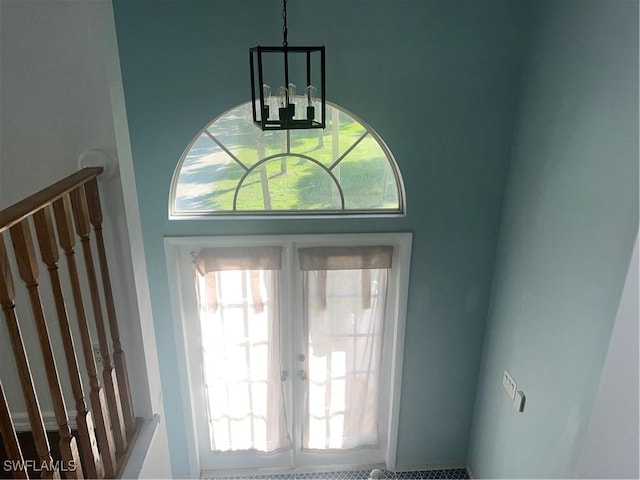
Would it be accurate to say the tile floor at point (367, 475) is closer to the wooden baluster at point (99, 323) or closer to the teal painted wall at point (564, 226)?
the teal painted wall at point (564, 226)

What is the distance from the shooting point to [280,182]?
289 centimetres

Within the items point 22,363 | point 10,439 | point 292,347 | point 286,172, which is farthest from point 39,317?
point 292,347

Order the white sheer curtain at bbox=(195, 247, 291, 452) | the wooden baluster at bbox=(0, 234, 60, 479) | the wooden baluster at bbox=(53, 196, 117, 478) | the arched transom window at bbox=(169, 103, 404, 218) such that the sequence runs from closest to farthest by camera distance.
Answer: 1. the wooden baluster at bbox=(0, 234, 60, 479)
2. the wooden baluster at bbox=(53, 196, 117, 478)
3. the arched transom window at bbox=(169, 103, 404, 218)
4. the white sheer curtain at bbox=(195, 247, 291, 452)

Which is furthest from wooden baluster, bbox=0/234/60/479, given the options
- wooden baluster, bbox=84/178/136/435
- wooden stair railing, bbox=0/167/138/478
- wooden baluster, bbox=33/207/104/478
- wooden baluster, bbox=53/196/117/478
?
wooden baluster, bbox=84/178/136/435

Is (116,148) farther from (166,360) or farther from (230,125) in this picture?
(166,360)

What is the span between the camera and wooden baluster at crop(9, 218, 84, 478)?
4.47ft

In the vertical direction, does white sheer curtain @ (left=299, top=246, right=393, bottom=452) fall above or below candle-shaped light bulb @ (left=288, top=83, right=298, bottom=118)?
below

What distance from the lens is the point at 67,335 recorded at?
1.61 meters

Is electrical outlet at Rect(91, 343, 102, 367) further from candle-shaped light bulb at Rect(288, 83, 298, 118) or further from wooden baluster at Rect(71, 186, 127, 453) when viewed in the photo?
candle-shaped light bulb at Rect(288, 83, 298, 118)

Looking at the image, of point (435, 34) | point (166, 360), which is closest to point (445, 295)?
point (435, 34)

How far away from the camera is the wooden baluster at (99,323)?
1717 millimetres

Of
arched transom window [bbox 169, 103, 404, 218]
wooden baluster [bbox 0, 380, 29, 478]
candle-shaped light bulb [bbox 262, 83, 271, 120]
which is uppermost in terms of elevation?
candle-shaped light bulb [bbox 262, 83, 271, 120]

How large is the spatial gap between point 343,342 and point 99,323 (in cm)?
179

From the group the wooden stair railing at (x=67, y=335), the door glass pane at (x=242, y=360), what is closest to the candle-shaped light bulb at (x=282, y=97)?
the wooden stair railing at (x=67, y=335)
